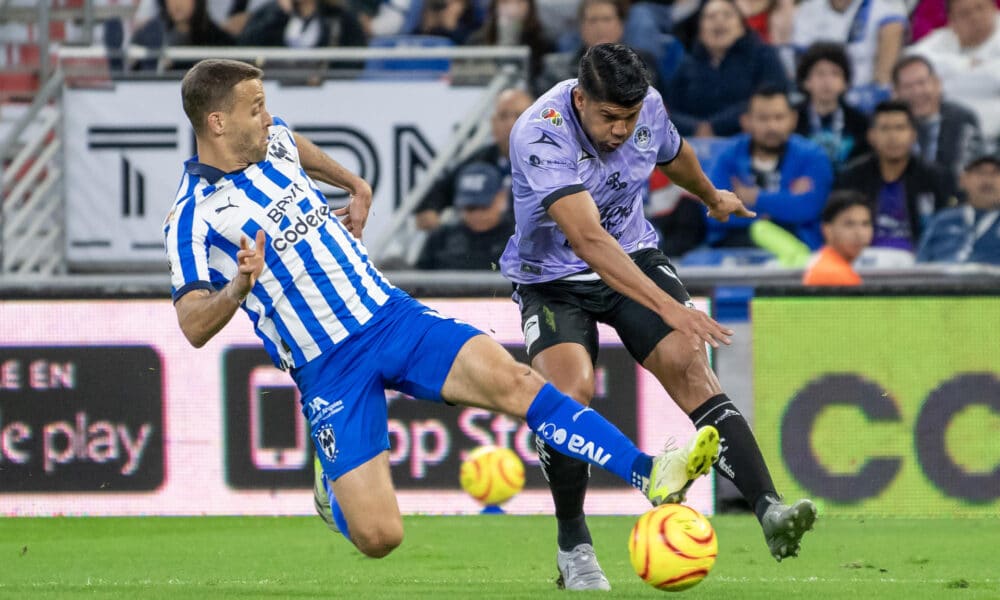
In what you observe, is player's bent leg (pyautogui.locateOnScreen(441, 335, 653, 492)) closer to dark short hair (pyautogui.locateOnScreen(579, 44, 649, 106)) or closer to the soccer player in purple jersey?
the soccer player in purple jersey

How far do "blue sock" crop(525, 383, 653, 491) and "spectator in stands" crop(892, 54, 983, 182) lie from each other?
6.52 meters

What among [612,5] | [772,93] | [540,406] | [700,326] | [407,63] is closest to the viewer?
[700,326]

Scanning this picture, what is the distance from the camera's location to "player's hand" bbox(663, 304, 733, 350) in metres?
5.20

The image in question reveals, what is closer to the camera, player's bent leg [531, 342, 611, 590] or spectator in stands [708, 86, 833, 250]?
player's bent leg [531, 342, 611, 590]

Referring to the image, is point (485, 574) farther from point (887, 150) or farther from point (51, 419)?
point (887, 150)

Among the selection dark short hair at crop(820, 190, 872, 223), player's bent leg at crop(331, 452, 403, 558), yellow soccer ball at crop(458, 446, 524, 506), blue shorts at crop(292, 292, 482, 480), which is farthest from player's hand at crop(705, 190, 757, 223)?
dark short hair at crop(820, 190, 872, 223)

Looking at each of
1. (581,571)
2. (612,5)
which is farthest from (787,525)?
(612,5)

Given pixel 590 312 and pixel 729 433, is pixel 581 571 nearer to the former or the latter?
pixel 729 433

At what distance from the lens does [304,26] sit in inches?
501

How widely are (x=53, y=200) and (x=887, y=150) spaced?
6.14m

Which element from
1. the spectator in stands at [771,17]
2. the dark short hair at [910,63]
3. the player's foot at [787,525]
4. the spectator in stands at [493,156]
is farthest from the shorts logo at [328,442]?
the spectator in stands at [771,17]

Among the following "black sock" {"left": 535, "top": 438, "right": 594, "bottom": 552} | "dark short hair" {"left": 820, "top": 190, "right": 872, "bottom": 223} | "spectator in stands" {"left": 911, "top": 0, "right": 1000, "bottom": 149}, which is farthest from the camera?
"spectator in stands" {"left": 911, "top": 0, "right": 1000, "bottom": 149}

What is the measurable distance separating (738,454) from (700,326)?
0.92 meters

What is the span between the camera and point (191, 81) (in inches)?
226
